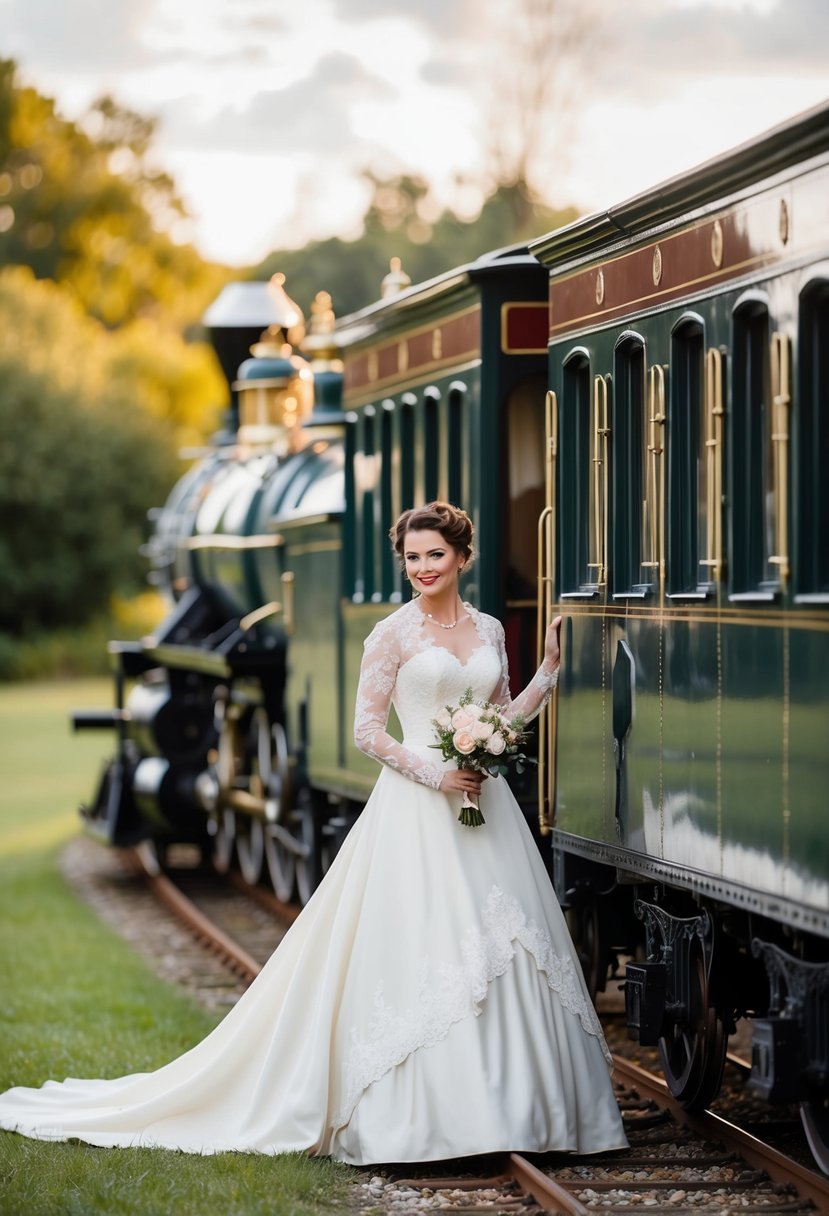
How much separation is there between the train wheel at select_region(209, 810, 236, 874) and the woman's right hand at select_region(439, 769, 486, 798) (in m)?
11.6

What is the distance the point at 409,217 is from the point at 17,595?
24.2m

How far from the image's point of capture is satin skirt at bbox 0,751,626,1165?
288 inches

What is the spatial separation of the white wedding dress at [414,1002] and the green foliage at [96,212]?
60.5m

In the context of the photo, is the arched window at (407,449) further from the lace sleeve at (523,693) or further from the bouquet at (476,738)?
the bouquet at (476,738)

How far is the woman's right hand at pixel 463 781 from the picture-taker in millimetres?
7508

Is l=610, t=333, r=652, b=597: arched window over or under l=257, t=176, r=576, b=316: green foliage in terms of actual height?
under

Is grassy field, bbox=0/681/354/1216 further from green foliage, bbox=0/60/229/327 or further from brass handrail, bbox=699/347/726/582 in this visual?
green foliage, bbox=0/60/229/327

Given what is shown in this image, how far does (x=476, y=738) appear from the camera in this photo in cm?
741

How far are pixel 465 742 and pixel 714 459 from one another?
1276 mm

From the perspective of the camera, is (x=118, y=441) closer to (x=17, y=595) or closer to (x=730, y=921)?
(x=17, y=595)

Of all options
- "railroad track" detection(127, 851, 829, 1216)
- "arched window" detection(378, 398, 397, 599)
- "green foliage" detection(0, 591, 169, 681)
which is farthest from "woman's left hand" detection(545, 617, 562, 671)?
"green foliage" detection(0, 591, 169, 681)

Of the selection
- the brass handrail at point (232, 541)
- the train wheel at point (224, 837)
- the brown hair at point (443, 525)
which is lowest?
the train wheel at point (224, 837)
